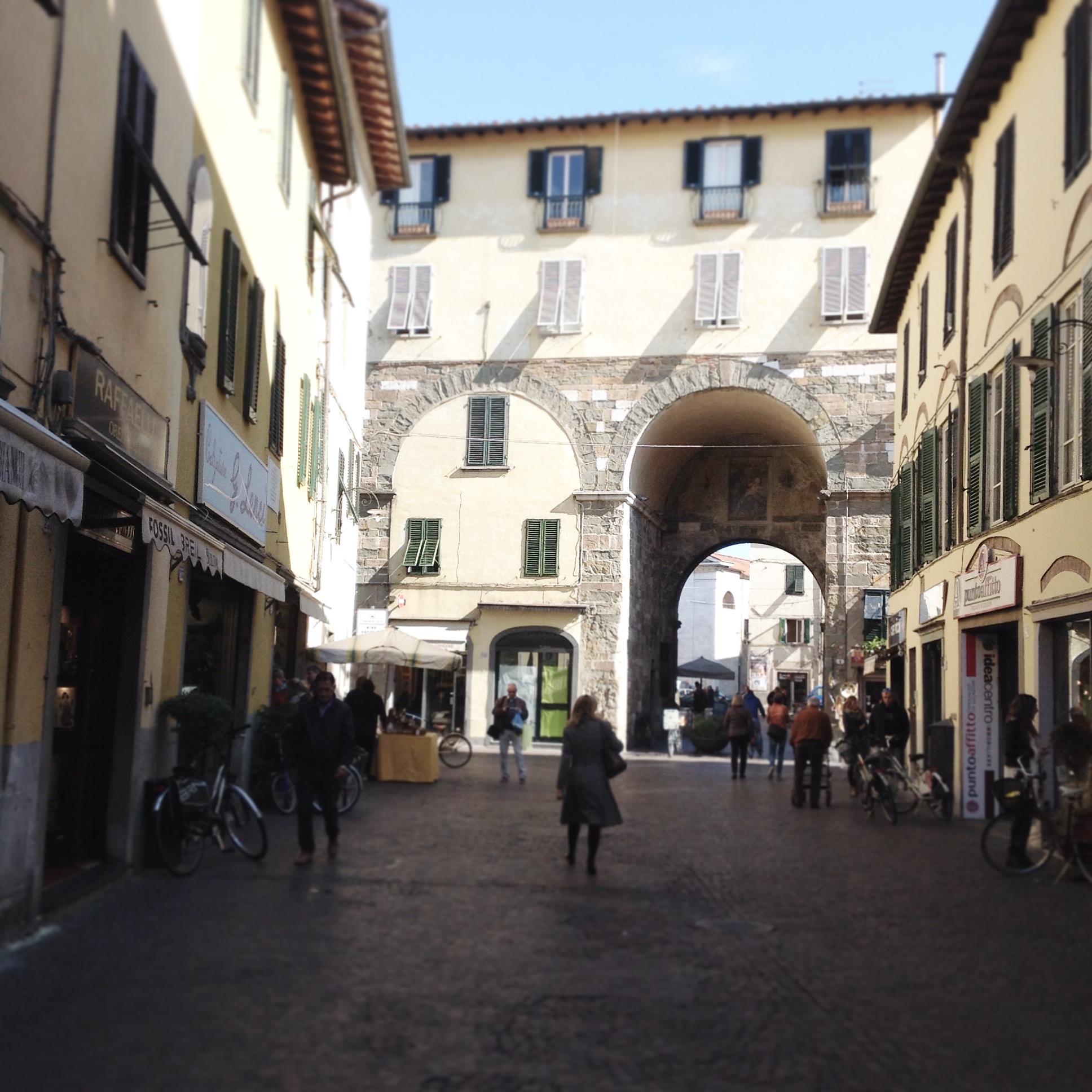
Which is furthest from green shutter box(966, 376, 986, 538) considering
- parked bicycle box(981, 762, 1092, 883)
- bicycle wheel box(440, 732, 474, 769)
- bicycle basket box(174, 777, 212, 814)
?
bicycle wheel box(440, 732, 474, 769)

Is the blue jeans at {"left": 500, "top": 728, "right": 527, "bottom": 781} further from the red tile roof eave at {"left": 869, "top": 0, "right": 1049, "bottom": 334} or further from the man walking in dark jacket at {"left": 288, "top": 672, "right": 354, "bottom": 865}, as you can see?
the man walking in dark jacket at {"left": 288, "top": 672, "right": 354, "bottom": 865}

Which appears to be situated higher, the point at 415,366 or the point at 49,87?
A: the point at 415,366

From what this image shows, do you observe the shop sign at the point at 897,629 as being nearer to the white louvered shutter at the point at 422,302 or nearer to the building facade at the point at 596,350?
the building facade at the point at 596,350

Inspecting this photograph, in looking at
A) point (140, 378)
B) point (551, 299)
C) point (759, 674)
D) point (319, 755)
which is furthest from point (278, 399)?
point (759, 674)

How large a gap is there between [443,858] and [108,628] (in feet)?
11.4

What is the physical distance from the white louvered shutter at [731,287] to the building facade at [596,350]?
5cm

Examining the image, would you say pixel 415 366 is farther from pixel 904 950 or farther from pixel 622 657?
pixel 904 950

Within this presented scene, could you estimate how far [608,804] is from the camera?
38.8ft

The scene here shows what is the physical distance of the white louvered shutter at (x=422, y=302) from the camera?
3500 centimetres

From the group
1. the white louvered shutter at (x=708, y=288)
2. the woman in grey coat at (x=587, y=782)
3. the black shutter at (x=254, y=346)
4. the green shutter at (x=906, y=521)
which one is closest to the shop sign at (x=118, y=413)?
the black shutter at (x=254, y=346)

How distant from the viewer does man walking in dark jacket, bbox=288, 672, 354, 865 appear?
457 inches

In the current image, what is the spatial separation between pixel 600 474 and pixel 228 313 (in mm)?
20660

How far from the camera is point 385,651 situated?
22.2 meters

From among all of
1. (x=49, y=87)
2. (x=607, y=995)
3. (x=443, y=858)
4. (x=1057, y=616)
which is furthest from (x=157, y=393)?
(x=1057, y=616)
